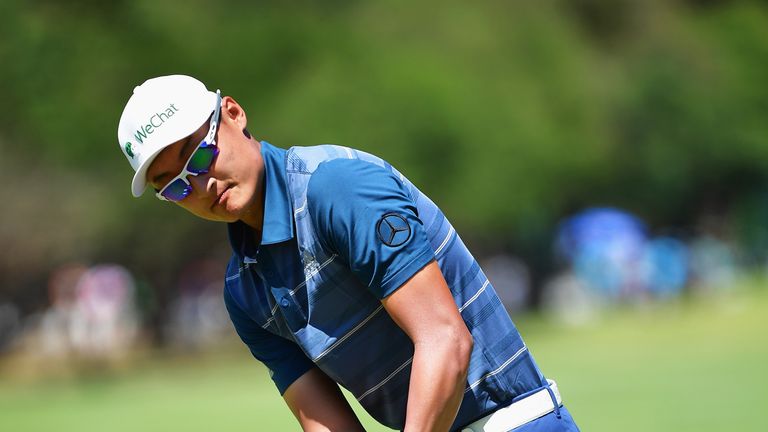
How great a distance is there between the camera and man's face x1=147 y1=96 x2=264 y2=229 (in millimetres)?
3656

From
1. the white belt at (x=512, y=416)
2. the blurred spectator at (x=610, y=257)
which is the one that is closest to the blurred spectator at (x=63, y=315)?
the blurred spectator at (x=610, y=257)

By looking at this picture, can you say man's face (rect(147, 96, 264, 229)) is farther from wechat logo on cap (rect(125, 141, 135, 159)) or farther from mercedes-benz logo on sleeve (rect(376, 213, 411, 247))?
mercedes-benz logo on sleeve (rect(376, 213, 411, 247))

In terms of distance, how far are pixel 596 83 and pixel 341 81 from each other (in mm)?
16874

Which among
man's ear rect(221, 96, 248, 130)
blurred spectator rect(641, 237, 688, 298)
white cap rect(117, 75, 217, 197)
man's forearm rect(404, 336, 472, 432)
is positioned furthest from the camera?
blurred spectator rect(641, 237, 688, 298)

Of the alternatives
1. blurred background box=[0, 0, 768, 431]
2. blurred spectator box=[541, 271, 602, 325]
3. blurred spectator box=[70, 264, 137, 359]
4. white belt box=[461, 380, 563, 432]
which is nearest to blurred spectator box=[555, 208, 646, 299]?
blurred background box=[0, 0, 768, 431]

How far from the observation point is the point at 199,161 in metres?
3.64

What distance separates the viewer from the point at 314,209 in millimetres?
3523

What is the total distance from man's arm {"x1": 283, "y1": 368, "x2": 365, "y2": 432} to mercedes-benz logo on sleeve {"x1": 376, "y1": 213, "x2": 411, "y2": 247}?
3.50ft

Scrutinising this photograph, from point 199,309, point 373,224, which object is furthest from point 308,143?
point 373,224

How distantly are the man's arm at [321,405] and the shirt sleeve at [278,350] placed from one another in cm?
3

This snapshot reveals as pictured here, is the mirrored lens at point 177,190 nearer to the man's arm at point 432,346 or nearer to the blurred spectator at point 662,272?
the man's arm at point 432,346

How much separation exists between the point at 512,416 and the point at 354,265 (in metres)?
0.82

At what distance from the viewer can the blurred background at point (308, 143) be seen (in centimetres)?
2522

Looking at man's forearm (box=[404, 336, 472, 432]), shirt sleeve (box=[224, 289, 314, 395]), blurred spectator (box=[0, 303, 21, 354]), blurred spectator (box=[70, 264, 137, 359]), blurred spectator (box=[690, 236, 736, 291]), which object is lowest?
man's forearm (box=[404, 336, 472, 432])
